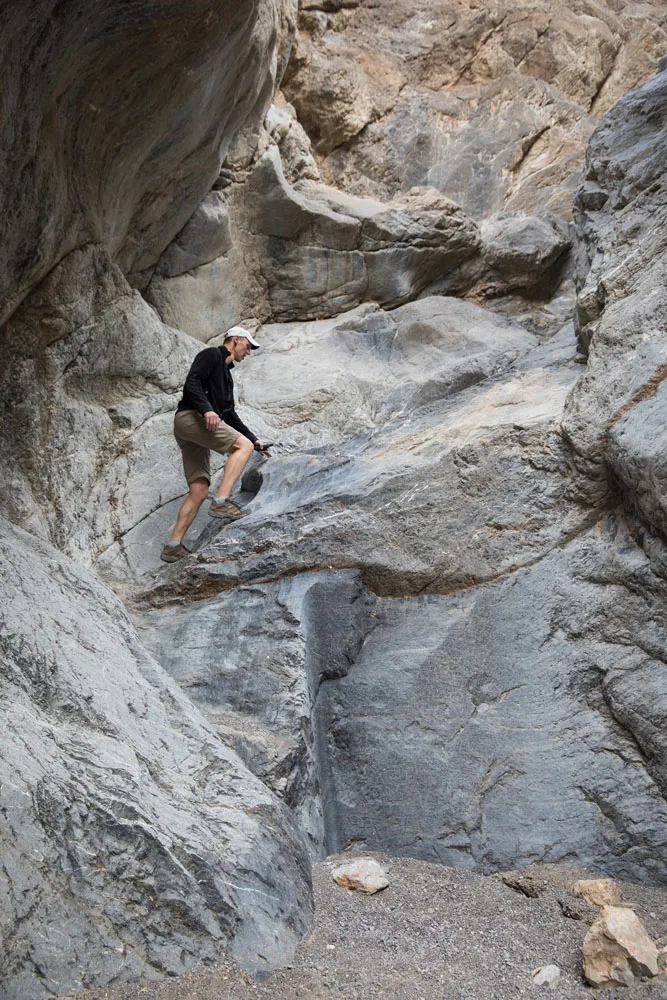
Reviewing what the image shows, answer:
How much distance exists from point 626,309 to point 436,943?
4682 mm

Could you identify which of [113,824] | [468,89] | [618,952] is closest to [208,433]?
[113,824]

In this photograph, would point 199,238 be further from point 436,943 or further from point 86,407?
point 436,943

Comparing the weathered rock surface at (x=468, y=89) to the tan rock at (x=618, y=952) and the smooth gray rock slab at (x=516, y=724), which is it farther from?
the tan rock at (x=618, y=952)

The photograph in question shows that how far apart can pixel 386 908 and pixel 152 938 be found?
1.37m

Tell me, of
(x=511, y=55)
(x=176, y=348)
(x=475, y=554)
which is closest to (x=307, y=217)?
(x=176, y=348)

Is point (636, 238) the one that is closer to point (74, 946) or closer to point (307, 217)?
point (307, 217)

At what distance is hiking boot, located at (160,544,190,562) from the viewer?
7.02 m

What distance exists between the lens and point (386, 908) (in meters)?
4.05

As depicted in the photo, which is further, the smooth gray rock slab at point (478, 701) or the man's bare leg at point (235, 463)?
the man's bare leg at point (235, 463)

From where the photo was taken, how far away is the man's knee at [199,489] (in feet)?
23.9

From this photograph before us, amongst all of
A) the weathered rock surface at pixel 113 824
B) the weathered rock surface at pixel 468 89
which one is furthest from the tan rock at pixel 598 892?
the weathered rock surface at pixel 468 89

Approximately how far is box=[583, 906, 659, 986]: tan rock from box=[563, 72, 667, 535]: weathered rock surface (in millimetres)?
2369

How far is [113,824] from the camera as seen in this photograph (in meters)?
3.39

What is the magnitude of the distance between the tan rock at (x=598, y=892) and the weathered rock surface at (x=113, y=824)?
1.46 m
